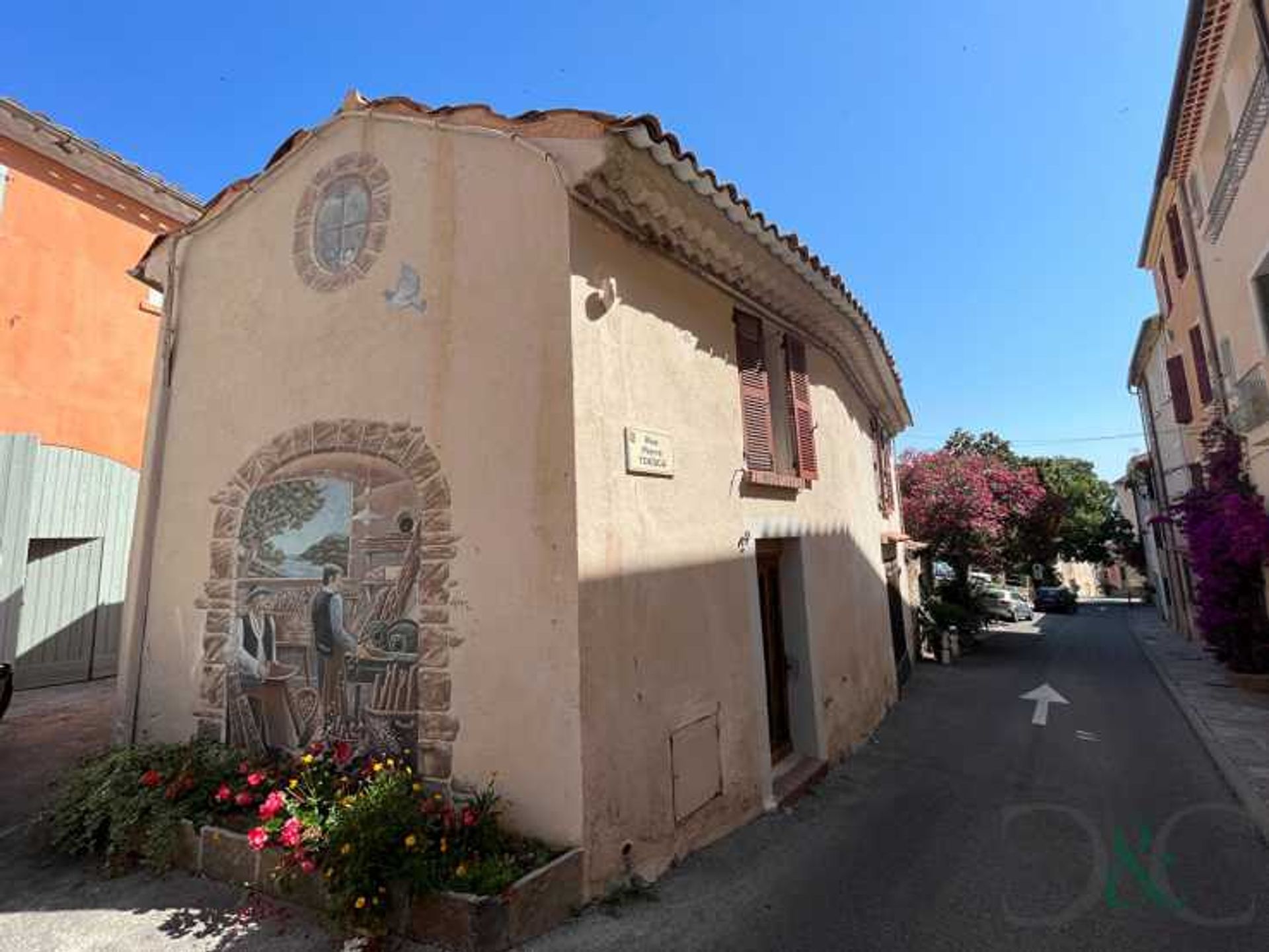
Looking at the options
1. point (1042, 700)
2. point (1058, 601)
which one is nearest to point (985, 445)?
point (1058, 601)

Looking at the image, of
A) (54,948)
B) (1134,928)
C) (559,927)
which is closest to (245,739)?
(54,948)

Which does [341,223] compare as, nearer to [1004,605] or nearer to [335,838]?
[335,838]

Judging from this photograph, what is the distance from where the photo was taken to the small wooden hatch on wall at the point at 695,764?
4488 mm

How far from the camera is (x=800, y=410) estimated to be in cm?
701

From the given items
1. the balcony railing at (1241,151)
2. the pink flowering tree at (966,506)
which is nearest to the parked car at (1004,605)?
the pink flowering tree at (966,506)

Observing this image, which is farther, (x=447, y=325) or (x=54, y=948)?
(x=447, y=325)

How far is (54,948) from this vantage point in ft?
11.2

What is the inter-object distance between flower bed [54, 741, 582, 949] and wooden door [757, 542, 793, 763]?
3158 millimetres

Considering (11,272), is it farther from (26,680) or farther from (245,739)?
(245,739)

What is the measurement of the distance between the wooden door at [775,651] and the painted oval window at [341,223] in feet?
14.7

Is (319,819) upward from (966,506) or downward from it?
downward

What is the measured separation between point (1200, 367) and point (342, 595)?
16021mm

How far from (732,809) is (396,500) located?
11.5 ft

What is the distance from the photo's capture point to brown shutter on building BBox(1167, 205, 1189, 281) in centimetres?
1261
